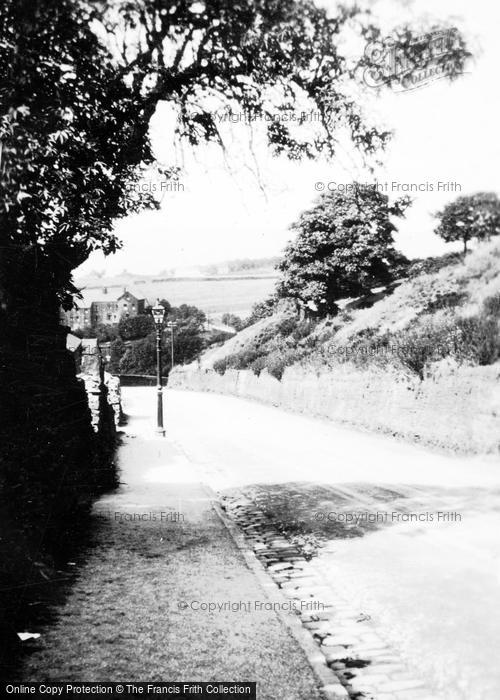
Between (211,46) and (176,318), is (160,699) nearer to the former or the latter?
(211,46)

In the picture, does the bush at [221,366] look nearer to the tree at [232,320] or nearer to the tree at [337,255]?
the tree at [337,255]

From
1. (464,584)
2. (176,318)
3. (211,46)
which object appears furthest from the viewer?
(176,318)

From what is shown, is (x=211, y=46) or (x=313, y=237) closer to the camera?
(x=211, y=46)

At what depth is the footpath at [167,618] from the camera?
12.9ft

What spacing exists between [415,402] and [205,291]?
78793 mm

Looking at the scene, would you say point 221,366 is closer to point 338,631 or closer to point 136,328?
point 136,328

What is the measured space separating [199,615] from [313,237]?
114ft

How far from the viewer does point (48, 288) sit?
21.2ft

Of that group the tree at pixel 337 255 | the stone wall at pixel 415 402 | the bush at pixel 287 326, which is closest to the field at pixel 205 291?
the bush at pixel 287 326

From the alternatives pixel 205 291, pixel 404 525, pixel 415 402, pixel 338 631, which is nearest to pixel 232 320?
pixel 205 291

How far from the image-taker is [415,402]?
1638 centimetres

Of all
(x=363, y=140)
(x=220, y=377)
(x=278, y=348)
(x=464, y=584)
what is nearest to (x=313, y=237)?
(x=278, y=348)

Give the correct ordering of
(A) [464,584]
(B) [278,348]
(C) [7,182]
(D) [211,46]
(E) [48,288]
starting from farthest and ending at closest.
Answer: (B) [278,348], (E) [48,288], (D) [211,46], (A) [464,584], (C) [7,182]

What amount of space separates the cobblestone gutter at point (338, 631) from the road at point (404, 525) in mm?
146
